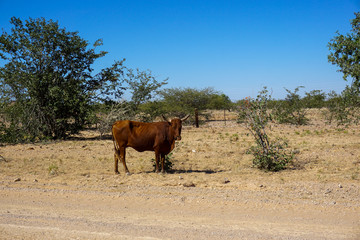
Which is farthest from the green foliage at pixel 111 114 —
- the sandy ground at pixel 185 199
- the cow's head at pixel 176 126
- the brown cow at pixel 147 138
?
the cow's head at pixel 176 126

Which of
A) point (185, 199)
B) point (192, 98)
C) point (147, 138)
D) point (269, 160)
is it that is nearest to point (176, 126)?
point (147, 138)

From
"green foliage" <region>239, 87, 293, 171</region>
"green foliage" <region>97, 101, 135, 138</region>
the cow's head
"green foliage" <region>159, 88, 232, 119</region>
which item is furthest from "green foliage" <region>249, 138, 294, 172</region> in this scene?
"green foliage" <region>159, 88, 232, 119</region>

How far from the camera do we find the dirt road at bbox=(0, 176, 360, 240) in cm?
536

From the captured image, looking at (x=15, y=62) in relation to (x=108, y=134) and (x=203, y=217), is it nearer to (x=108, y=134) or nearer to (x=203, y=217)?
(x=108, y=134)

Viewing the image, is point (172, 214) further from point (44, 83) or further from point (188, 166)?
point (44, 83)

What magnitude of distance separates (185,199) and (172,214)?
1019mm

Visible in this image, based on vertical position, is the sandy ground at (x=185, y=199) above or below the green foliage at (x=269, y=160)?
below

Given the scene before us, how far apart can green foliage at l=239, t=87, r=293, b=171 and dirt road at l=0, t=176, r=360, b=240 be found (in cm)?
218

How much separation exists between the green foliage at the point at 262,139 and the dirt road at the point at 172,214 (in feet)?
7.16

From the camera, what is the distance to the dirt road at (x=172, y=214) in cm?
536

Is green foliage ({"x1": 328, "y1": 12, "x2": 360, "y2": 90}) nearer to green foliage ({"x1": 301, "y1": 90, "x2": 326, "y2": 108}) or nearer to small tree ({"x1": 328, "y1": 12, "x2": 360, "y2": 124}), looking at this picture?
small tree ({"x1": 328, "y1": 12, "x2": 360, "y2": 124})

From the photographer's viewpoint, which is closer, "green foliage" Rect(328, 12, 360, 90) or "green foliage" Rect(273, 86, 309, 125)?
"green foliage" Rect(328, 12, 360, 90)

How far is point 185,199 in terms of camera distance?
7469 millimetres

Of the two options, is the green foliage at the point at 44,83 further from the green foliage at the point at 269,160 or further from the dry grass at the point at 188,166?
the green foliage at the point at 269,160
